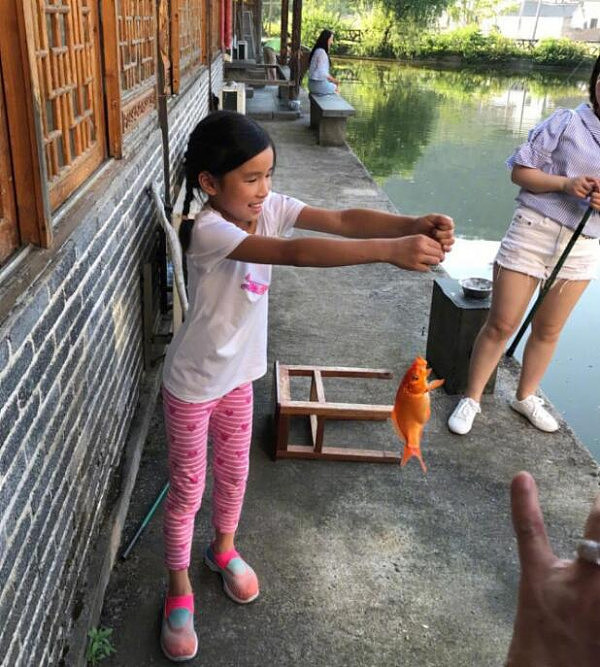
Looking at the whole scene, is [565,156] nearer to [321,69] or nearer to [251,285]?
[251,285]

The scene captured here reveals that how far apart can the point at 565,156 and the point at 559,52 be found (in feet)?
138

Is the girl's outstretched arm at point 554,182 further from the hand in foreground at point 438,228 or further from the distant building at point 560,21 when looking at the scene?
the distant building at point 560,21

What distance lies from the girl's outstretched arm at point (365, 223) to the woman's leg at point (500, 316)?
1540mm

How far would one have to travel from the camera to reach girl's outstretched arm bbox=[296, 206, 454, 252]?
201 centimetres

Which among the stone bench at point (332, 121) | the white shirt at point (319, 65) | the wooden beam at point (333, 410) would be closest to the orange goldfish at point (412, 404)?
the wooden beam at point (333, 410)

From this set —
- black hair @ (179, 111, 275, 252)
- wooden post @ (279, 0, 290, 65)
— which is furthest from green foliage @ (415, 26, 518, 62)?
black hair @ (179, 111, 275, 252)

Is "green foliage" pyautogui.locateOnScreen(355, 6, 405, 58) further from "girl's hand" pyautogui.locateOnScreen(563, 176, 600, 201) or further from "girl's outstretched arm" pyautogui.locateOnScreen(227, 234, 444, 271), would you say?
"girl's outstretched arm" pyautogui.locateOnScreen(227, 234, 444, 271)

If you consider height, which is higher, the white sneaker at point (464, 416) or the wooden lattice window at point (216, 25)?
the wooden lattice window at point (216, 25)

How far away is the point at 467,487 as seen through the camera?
3.32 meters

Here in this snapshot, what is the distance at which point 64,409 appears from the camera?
84.6 inches

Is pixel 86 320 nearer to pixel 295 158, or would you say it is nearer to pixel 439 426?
pixel 439 426

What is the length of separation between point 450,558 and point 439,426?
1039mm

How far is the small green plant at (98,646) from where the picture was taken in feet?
7.50

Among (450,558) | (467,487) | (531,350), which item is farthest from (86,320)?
(531,350)
